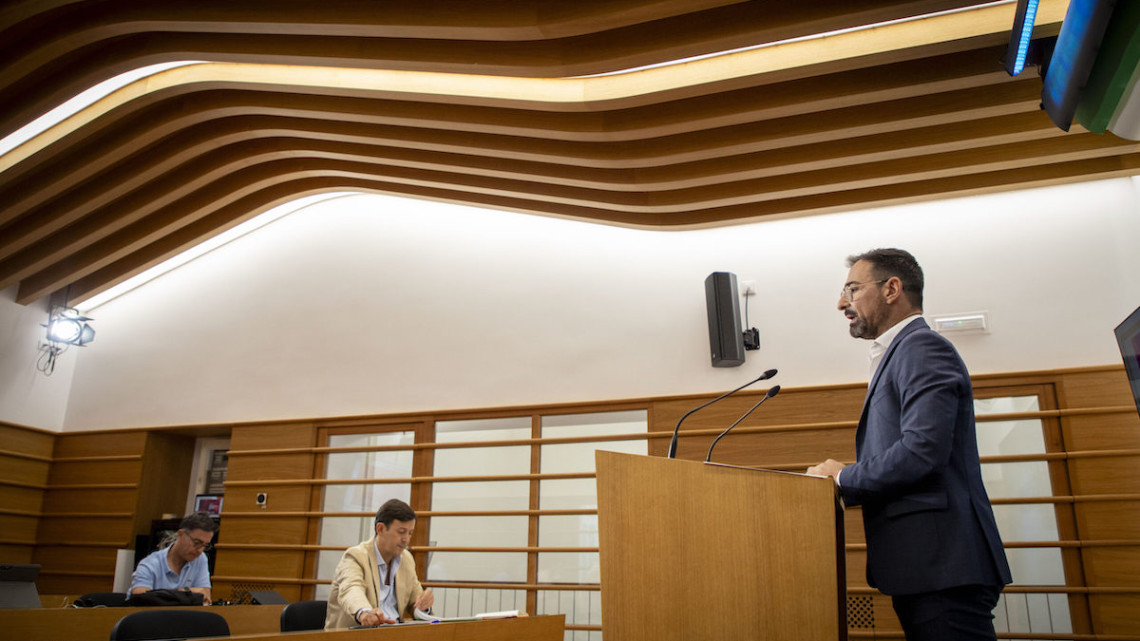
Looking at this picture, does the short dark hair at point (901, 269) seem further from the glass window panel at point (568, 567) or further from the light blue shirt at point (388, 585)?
the glass window panel at point (568, 567)

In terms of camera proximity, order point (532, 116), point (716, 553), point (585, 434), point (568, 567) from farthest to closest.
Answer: point (585, 434) → point (568, 567) → point (532, 116) → point (716, 553)

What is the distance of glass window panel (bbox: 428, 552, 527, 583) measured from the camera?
5555mm

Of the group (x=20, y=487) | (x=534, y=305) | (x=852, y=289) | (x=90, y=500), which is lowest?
(x=90, y=500)

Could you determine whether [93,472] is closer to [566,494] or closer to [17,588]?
[17,588]

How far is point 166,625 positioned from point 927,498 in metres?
2.87

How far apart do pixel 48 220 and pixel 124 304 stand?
1.65 metres

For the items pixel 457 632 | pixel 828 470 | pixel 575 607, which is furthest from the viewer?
pixel 575 607

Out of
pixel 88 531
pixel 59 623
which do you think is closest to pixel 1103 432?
pixel 59 623

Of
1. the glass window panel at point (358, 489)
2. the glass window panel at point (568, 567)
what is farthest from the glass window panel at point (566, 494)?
the glass window panel at point (358, 489)

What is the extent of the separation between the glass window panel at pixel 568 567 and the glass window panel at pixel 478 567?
0.16 meters

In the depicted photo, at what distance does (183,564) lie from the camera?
510cm

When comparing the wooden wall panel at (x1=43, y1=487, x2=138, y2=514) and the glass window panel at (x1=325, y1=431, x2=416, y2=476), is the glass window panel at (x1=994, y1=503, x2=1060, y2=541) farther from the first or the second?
the wooden wall panel at (x1=43, y1=487, x2=138, y2=514)

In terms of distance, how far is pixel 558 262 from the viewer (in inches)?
244

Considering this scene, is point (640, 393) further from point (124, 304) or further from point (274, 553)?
point (124, 304)
